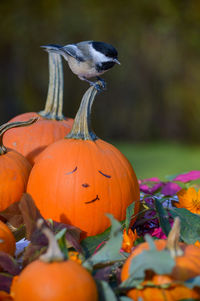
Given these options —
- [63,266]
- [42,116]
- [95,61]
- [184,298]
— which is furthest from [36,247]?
[42,116]

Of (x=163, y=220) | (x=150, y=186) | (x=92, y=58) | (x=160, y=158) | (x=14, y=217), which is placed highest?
(x=92, y=58)

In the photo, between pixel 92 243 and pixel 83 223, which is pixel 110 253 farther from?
pixel 83 223

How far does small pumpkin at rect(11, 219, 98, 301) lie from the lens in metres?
0.82

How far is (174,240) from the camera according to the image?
0.92 meters

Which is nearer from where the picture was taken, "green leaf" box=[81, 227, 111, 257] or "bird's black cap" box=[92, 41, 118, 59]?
"green leaf" box=[81, 227, 111, 257]

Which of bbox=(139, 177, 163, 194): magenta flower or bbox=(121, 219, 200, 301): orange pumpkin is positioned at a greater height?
bbox=(121, 219, 200, 301): orange pumpkin

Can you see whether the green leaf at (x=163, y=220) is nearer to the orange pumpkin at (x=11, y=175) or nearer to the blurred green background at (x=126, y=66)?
the orange pumpkin at (x=11, y=175)

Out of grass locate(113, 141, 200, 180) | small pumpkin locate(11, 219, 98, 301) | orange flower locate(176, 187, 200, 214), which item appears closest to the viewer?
small pumpkin locate(11, 219, 98, 301)

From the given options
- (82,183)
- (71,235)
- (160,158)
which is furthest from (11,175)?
(160,158)

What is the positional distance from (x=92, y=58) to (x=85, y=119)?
250 millimetres

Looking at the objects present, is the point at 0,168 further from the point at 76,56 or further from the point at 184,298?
the point at 184,298

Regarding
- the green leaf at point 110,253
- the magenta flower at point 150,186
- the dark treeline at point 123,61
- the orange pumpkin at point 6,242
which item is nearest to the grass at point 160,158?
the dark treeline at point 123,61

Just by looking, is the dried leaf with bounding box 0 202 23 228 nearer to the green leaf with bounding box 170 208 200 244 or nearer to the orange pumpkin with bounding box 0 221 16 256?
the orange pumpkin with bounding box 0 221 16 256

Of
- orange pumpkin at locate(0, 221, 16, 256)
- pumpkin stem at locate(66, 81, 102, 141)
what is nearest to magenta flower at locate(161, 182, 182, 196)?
pumpkin stem at locate(66, 81, 102, 141)
